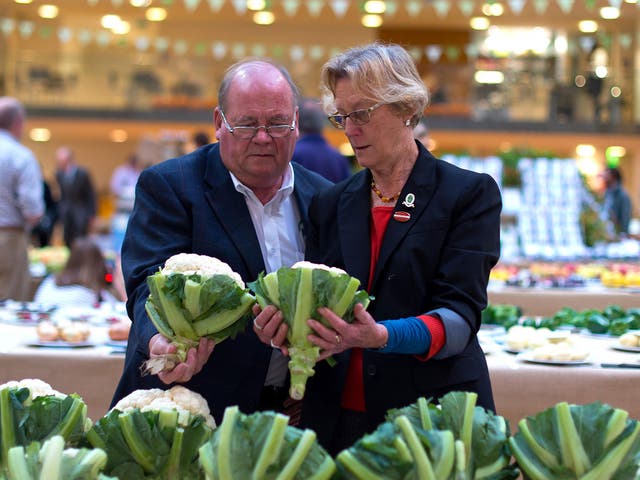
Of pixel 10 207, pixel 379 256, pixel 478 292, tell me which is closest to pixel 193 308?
pixel 379 256

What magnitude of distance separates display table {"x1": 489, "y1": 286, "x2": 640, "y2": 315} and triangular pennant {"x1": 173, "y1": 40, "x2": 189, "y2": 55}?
2130 cm

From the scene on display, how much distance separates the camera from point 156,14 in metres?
27.6

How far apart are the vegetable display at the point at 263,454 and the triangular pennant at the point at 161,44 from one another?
23734mm

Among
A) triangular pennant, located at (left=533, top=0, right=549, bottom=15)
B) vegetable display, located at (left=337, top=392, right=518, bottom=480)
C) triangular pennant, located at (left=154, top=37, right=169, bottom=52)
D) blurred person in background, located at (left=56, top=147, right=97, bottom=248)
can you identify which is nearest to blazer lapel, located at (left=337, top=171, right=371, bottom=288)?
vegetable display, located at (left=337, top=392, right=518, bottom=480)

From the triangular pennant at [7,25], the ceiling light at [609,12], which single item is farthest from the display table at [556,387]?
the triangular pennant at [7,25]

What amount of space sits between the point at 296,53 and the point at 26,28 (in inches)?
246

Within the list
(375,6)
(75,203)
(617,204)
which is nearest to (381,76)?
(617,204)

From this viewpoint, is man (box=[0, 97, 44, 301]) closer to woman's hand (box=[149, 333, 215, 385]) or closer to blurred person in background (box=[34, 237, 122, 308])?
blurred person in background (box=[34, 237, 122, 308])

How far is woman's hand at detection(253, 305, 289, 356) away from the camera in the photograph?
2316mm

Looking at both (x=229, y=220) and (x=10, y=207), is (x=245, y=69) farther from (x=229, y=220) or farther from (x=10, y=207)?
(x=10, y=207)

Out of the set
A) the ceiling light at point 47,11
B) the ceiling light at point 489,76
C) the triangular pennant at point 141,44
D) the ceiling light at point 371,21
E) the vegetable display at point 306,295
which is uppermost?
the ceiling light at point 47,11

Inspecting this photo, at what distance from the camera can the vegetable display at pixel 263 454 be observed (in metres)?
1.88

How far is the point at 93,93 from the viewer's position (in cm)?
2459

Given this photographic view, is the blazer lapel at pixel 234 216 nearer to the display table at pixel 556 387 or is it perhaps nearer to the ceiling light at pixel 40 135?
the display table at pixel 556 387
